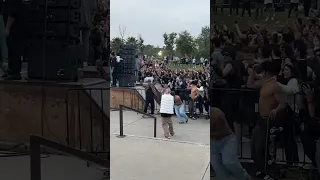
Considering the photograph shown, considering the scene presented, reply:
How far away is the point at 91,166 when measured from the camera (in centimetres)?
259

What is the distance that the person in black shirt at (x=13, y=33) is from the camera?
251 centimetres

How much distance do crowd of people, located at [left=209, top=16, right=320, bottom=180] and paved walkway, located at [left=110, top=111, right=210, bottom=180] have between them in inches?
68.6

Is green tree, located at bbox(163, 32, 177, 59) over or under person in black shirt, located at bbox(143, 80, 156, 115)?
over

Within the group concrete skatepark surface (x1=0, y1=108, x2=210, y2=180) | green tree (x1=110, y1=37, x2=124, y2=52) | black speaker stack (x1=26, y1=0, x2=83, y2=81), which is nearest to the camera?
black speaker stack (x1=26, y1=0, x2=83, y2=81)

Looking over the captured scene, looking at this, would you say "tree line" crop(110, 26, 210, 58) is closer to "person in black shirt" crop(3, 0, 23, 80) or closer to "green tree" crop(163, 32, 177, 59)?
"green tree" crop(163, 32, 177, 59)

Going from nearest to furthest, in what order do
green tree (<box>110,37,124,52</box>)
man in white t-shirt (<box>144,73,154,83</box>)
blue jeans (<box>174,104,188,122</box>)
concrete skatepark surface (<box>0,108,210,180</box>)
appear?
concrete skatepark surface (<box>0,108,210,180</box>), green tree (<box>110,37,124,52</box>), blue jeans (<box>174,104,188,122</box>), man in white t-shirt (<box>144,73,154,83</box>)

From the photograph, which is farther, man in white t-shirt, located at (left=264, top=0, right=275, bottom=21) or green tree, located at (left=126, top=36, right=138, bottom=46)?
green tree, located at (left=126, top=36, right=138, bottom=46)

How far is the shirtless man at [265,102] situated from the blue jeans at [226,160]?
13cm

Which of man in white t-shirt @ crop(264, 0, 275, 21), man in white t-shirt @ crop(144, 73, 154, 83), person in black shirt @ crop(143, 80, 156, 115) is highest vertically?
man in white t-shirt @ crop(264, 0, 275, 21)

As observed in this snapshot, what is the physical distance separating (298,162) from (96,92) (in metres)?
1.44

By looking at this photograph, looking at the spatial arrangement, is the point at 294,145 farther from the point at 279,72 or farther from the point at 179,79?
the point at 179,79

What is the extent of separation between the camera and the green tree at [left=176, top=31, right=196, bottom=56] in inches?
227

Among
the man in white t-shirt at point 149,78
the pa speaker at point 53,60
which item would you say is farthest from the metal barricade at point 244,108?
the man in white t-shirt at point 149,78

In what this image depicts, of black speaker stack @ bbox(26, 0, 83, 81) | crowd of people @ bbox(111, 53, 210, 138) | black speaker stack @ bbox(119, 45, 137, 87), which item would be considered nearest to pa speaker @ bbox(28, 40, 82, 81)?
black speaker stack @ bbox(26, 0, 83, 81)
